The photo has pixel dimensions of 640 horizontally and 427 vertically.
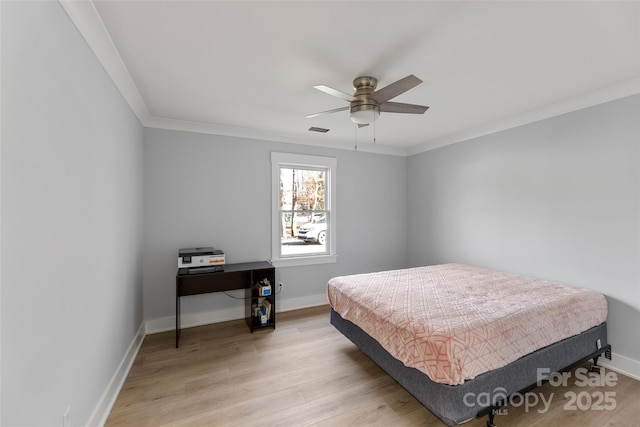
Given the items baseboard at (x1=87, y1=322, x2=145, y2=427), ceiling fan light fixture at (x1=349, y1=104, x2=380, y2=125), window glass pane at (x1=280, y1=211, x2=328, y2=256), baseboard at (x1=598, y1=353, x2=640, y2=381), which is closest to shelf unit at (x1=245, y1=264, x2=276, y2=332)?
window glass pane at (x1=280, y1=211, x2=328, y2=256)

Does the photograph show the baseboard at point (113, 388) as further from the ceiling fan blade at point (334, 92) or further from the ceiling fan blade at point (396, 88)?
the ceiling fan blade at point (396, 88)

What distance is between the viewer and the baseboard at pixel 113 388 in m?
1.74

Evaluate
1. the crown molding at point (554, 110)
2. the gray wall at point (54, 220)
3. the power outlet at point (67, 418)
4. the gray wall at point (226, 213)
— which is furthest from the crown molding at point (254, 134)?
the power outlet at point (67, 418)

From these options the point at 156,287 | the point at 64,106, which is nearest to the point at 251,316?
the point at 156,287

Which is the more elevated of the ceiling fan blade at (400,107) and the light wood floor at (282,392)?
the ceiling fan blade at (400,107)

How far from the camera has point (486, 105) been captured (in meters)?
2.82

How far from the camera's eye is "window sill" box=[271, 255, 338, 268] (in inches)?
151

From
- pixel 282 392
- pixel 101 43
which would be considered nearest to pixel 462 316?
pixel 282 392

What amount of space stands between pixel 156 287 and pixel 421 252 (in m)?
3.87

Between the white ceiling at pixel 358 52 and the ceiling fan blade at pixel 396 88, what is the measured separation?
0.72ft

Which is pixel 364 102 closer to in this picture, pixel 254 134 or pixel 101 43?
pixel 101 43

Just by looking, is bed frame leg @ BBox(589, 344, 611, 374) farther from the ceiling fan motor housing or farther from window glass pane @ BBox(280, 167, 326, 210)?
window glass pane @ BBox(280, 167, 326, 210)

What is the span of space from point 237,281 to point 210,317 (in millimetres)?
594

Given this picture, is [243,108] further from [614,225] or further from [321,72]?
[614,225]
